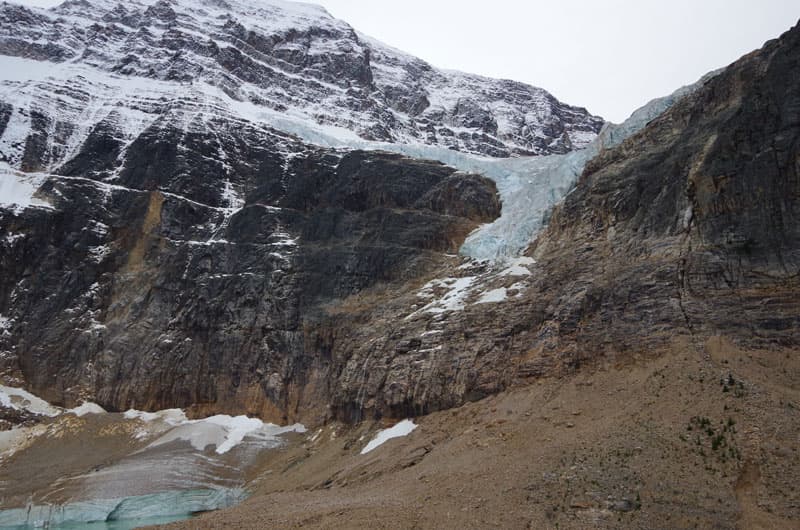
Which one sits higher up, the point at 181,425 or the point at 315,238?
the point at 315,238

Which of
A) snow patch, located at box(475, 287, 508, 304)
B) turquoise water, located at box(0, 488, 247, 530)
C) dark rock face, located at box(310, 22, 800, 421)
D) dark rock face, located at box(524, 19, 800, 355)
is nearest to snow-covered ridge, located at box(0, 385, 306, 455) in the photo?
turquoise water, located at box(0, 488, 247, 530)

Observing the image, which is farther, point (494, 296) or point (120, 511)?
point (494, 296)

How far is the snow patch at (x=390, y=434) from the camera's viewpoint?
41188 mm

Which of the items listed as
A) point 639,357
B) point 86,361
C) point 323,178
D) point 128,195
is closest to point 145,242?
point 128,195

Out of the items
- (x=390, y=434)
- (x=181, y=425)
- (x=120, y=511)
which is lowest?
(x=120, y=511)

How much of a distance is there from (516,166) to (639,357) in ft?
155

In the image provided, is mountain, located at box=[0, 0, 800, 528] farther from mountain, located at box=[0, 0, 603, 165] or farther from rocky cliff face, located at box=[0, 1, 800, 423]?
mountain, located at box=[0, 0, 603, 165]

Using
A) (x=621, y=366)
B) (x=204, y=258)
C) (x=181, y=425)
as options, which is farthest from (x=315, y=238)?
(x=621, y=366)

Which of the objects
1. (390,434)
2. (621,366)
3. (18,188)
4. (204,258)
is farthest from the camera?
(18,188)

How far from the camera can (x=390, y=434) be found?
42219 mm

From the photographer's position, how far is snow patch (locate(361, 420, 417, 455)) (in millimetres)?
41188

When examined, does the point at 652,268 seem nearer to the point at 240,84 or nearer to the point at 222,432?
the point at 222,432

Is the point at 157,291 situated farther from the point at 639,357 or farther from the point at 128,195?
the point at 639,357

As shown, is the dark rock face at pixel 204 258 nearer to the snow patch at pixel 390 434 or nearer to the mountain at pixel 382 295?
the mountain at pixel 382 295
